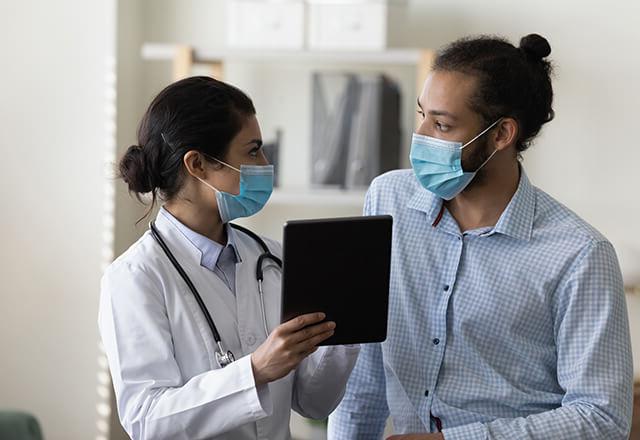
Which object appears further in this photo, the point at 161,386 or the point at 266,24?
the point at 266,24

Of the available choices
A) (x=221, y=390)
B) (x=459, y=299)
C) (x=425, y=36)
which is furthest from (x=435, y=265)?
(x=425, y=36)

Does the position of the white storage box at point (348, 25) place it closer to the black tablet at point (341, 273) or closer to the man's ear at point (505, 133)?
the man's ear at point (505, 133)

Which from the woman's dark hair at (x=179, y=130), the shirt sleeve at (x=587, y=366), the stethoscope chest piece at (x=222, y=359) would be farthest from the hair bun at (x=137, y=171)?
the shirt sleeve at (x=587, y=366)

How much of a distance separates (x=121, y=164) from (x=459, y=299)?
2.09ft

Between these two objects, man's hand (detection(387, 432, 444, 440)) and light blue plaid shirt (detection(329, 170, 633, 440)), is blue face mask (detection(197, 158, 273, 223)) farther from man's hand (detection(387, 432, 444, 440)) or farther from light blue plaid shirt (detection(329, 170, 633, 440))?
man's hand (detection(387, 432, 444, 440))

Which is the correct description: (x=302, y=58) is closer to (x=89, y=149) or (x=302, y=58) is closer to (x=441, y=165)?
(x=89, y=149)

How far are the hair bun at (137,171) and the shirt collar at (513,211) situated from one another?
482 mm

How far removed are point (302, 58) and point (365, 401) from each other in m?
1.54

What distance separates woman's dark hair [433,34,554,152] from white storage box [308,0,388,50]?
1.23 metres

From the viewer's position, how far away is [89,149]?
3.05m

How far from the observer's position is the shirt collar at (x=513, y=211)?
1.64 metres

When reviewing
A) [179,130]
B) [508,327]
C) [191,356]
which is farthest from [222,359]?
[508,327]

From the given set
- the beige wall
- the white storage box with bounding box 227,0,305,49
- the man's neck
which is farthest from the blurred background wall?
the man's neck

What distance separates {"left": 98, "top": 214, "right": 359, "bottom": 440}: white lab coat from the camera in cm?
143
